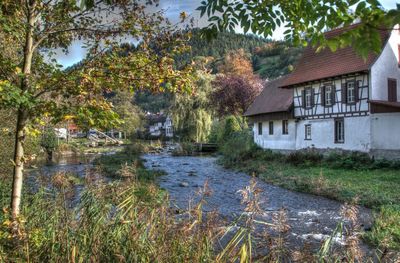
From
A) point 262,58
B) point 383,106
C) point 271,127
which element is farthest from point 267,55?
point 383,106

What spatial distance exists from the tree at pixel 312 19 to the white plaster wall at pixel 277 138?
26.3 m

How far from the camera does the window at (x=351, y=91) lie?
79.3 ft

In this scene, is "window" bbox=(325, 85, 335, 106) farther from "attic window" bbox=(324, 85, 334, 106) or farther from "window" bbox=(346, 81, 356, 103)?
"window" bbox=(346, 81, 356, 103)

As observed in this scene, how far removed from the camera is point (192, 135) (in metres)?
47.7

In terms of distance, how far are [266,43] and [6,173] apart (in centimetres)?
11563

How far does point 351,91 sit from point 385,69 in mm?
2242

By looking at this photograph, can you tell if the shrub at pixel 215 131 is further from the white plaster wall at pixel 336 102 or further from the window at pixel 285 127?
the white plaster wall at pixel 336 102

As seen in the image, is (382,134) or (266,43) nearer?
(382,134)

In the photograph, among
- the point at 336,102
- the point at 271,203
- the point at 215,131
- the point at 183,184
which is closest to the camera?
the point at 271,203

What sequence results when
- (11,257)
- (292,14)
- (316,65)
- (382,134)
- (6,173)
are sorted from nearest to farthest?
(292,14), (11,257), (6,173), (382,134), (316,65)

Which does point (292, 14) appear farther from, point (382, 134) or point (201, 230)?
point (382, 134)

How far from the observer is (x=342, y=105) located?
25000 mm

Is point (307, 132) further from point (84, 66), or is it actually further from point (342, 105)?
point (84, 66)

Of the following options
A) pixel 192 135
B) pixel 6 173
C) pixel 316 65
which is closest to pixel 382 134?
pixel 316 65
